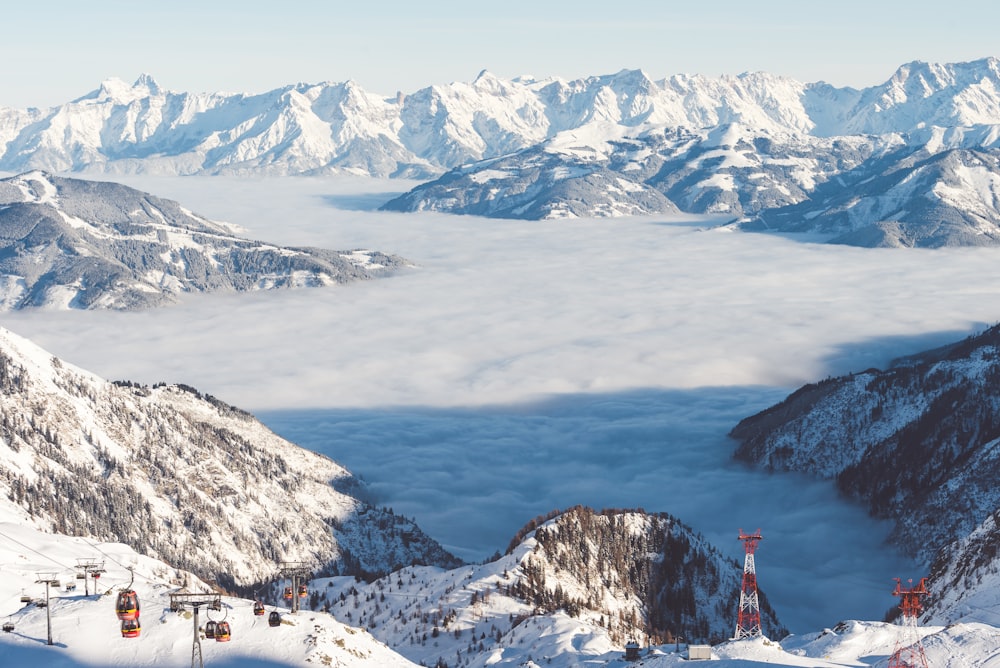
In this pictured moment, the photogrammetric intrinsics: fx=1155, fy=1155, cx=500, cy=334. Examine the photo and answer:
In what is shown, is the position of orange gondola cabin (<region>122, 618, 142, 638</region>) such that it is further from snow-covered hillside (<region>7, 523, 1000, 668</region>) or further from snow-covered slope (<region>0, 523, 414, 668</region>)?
snow-covered hillside (<region>7, 523, 1000, 668</region>)

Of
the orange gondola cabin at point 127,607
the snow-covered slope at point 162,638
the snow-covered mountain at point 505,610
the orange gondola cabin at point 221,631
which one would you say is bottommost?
the snow-covered mountain at point 505,610

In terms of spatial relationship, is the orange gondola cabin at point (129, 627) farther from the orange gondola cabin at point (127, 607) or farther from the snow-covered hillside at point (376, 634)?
the snow-covered hillside at point (376, 634)

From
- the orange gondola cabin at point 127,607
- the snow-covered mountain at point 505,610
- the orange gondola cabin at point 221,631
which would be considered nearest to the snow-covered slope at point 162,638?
the orange gondola cabin at point 221,631

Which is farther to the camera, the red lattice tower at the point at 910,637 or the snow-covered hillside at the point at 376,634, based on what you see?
the snow-covered hillside at the point at 376,634

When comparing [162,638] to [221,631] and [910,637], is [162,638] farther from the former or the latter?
[910,637]

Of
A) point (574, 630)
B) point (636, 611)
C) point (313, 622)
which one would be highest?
point (313, 622)

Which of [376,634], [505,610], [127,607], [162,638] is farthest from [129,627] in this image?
[505,610]

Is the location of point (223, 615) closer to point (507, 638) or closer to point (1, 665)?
point (1, 665)

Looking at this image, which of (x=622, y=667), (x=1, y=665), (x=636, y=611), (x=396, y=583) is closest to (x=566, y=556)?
(x=636, y=611)
